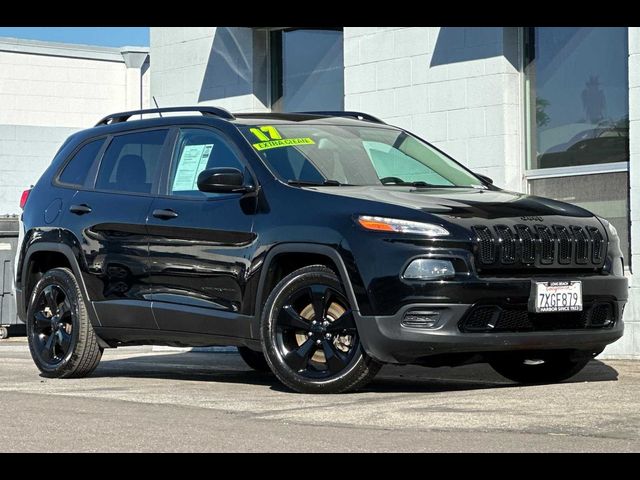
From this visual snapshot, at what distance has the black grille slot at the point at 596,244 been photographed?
817cm

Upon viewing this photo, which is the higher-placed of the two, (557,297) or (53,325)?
(557,297)

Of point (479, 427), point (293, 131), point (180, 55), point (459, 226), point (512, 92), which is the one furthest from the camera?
point (180, 55)

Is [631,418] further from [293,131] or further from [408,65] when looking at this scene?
[408,65]

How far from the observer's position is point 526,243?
7.75 m

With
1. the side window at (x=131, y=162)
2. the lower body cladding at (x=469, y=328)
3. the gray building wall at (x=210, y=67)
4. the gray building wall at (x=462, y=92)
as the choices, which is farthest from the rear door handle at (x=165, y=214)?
the gray building wall at (x=210, y=67)

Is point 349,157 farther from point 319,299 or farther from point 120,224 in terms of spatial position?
point 120,224

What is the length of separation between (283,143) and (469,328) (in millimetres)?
1836

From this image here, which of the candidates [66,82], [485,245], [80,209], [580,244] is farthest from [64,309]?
[66,82]

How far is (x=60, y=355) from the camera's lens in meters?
9.69

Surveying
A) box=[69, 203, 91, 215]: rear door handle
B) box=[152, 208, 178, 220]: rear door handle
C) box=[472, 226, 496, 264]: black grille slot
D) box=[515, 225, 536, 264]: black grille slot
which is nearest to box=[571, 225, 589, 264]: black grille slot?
box=[515, 225, 536, 264]: black grille slot

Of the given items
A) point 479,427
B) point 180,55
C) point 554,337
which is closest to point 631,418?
point 479,427

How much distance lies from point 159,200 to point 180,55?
7422 mm

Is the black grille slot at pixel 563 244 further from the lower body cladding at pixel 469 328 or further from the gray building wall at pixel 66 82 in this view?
the gray building wall at pixel 66 82

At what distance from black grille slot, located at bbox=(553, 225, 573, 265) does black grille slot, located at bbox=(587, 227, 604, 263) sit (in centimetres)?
23
